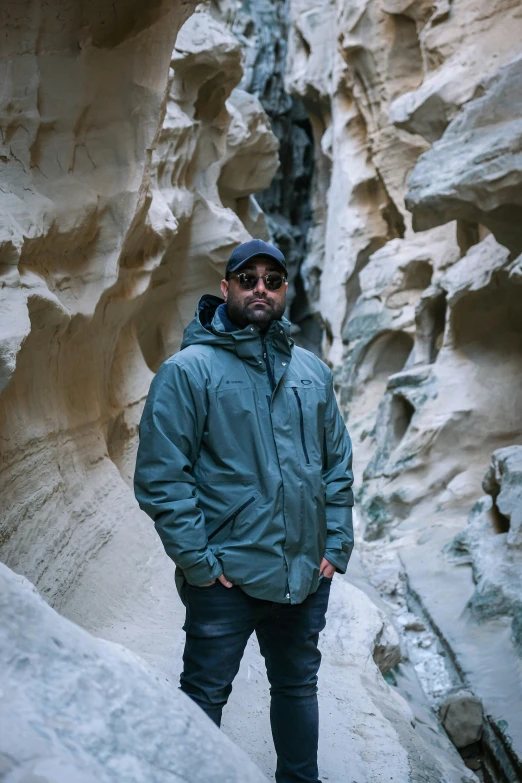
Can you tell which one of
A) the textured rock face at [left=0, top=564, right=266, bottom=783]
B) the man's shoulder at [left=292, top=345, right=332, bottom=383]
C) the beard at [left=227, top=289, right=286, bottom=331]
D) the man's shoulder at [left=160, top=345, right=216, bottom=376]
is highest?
the beard at [left=227, top=289, right=286, bottom=331]

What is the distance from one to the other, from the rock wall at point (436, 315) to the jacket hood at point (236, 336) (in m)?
2.81

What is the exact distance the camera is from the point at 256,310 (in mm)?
2355

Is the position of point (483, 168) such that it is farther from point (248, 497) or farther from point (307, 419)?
point (248, 497)

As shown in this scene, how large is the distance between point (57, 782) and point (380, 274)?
14068mm

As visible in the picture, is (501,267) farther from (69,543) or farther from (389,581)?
(69,543)

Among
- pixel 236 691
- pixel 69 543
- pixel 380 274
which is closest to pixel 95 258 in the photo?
pixel 69 543

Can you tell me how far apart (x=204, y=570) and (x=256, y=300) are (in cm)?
81

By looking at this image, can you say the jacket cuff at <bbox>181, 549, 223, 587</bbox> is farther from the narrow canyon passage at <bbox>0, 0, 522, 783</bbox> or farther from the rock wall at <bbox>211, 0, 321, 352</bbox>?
the rock wall at <bbox>211, 0, 321, 352</bbox>

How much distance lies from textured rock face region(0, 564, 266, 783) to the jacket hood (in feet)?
3.11

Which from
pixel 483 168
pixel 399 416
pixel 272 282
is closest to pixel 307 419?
pixel 272 282

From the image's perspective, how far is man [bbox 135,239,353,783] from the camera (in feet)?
7.03

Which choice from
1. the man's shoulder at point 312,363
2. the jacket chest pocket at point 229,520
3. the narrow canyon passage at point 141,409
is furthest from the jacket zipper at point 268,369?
the narrow canyon passage at point 141,409

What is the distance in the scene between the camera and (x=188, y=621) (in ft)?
7.29

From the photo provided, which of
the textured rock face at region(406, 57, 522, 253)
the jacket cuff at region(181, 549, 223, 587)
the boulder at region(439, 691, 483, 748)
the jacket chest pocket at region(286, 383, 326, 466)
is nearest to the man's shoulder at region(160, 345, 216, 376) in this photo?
the jacket chest pocket at region(286, 383, 326, 466)
